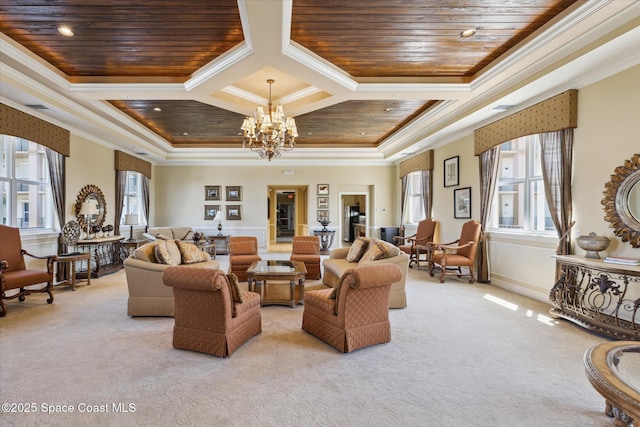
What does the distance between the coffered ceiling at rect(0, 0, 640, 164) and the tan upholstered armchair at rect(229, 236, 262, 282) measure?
2.53m

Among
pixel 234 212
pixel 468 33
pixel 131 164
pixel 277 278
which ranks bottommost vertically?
pixel 277 278

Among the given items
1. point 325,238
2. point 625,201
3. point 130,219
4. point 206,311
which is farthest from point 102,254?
point 625,201

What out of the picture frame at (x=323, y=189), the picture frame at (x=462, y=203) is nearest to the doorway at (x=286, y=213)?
the picture frame at (x=323, y=189)

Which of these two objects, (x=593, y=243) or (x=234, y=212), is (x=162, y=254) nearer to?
(x=593, y=243)

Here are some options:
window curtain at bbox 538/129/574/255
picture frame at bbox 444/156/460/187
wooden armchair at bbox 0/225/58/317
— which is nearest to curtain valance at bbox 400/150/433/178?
picture frame at bbox 444/156/460/187

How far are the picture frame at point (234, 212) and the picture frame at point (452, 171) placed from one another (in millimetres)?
6267

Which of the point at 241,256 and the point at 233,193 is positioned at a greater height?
the point at 233,193

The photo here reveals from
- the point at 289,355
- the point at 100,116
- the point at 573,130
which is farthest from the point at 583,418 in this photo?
the point at 100,116

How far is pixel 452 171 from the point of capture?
7172mm

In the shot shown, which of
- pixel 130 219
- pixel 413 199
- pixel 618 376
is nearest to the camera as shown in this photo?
pixel 618 376

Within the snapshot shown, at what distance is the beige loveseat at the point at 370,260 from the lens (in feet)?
14.3

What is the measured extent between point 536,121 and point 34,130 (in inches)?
309

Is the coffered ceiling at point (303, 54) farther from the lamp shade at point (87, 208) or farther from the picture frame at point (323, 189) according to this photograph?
the picture frame at point (323, 189)

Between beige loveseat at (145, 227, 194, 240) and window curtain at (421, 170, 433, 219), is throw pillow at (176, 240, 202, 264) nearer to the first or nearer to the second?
beige loveseat at (145, 227, 194, 240)
